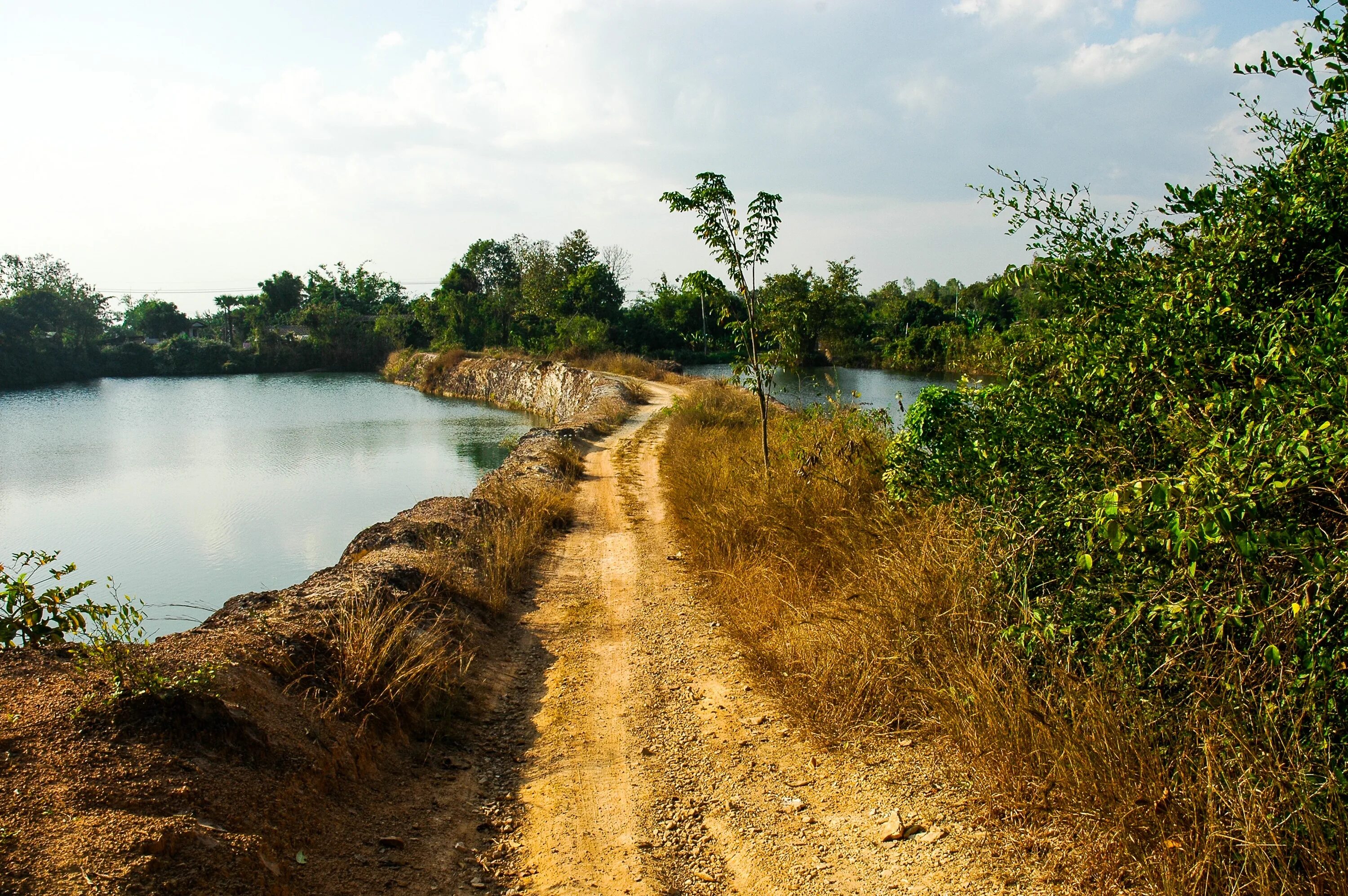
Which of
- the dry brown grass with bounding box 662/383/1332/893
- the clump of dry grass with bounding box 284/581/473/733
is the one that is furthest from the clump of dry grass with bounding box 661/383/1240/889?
the clump of dry grass with bounding box 284/581/473/733

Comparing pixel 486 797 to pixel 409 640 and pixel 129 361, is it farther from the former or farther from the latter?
pixel 129 361

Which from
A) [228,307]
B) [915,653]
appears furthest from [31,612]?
[228,307]

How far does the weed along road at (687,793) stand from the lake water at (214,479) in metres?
3.04

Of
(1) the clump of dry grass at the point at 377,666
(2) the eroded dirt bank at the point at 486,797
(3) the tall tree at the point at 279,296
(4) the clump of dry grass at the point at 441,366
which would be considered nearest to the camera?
(2) the eroded dirt bank at the point at 486,797

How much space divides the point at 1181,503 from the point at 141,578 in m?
13.1

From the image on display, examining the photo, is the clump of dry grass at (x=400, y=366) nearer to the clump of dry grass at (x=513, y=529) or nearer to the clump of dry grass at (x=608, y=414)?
the clump of dry grass at (x=608, y=414)

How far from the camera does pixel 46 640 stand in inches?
182

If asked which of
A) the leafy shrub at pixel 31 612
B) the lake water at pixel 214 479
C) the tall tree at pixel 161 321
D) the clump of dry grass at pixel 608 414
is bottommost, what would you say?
the lake water at pixel 214 479

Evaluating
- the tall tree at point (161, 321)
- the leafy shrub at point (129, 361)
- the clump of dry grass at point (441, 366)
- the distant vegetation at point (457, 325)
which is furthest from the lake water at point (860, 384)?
the tall tree at point (161, 321)

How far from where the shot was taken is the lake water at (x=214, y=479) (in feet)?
40.3

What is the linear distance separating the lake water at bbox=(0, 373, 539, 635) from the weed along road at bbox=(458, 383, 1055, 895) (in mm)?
3044

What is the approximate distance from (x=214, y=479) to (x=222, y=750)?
1793 cm

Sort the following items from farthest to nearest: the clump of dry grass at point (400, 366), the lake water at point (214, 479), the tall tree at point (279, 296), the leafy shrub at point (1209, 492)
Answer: the tall tree at point (279, 296) < the clump of dry grass at point (400, 366) < the lake water at point (214, 479) < the leafy shrub at point (1209, 492)

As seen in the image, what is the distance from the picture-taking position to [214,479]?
19375 mm
